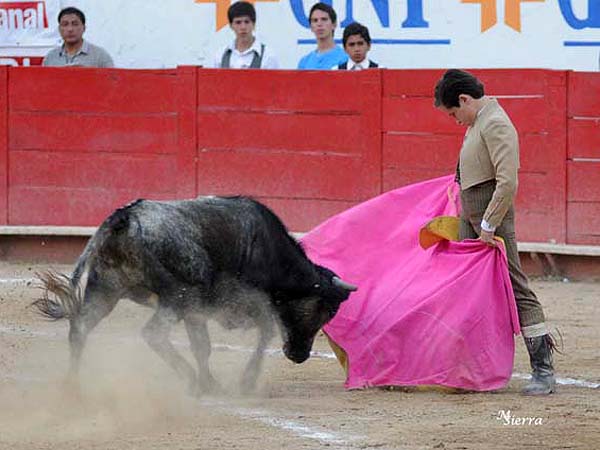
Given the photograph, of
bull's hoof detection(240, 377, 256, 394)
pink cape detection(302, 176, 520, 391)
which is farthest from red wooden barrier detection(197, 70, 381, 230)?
bull's hoof detection(240, 377, 256, 394)

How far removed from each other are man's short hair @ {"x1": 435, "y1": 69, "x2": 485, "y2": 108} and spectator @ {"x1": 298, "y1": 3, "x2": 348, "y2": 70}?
129 inches

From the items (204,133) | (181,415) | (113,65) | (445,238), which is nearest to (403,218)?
(445,238)

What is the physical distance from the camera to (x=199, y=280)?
217 inches

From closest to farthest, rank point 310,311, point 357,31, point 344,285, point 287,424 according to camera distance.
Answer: point 287,424
point 344,285
point 310,311
point 357,31

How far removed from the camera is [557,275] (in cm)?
852

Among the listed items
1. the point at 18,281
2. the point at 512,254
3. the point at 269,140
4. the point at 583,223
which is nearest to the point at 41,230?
the point at 18,281

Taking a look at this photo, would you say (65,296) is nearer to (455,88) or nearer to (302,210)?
(455,88)

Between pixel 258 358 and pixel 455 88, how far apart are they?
4.17 ft

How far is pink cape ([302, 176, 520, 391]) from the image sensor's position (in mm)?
5555

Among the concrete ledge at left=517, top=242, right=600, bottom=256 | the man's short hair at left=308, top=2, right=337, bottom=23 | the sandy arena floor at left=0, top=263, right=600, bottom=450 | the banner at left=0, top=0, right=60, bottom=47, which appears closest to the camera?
the sandy arena floor at left=0, top=263, right=600, bottom=450

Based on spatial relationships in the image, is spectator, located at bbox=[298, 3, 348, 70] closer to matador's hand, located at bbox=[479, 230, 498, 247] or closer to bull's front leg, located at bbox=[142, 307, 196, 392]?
matador's hand, located at bbox=[479, 230, 498, 247]

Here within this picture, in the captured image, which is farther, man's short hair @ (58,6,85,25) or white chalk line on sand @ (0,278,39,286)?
man's short hair @ (58,6,85,25)

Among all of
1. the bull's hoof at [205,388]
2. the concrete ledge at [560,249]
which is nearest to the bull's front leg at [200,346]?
the bull's hoof at [205,388]

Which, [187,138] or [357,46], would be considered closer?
[357,46]
